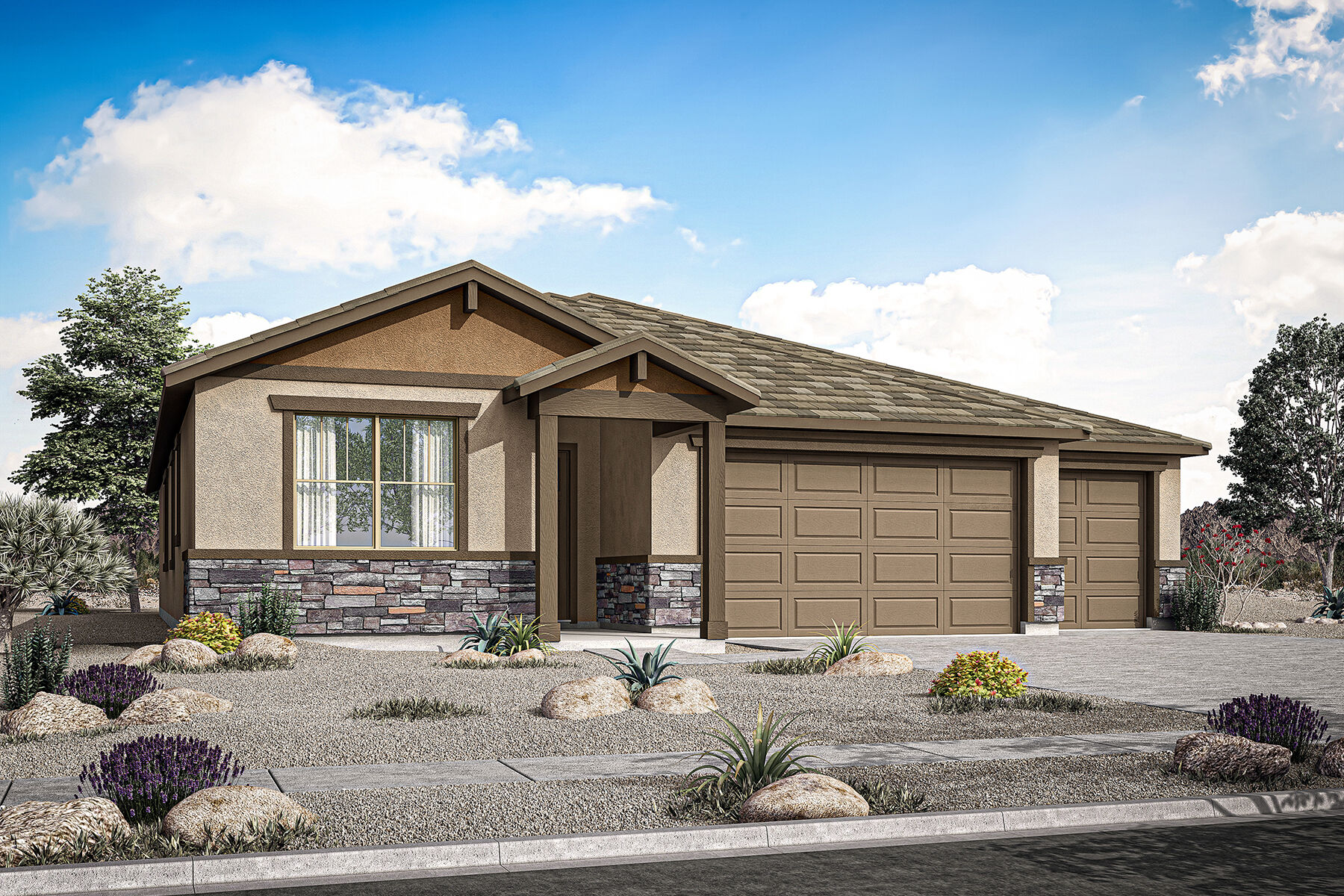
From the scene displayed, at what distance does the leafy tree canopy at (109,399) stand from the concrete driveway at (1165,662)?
2234 cm

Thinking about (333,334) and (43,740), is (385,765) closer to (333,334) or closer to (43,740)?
(43,740)

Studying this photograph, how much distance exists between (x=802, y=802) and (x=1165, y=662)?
35.3 feet

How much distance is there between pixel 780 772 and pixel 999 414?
1479 cm

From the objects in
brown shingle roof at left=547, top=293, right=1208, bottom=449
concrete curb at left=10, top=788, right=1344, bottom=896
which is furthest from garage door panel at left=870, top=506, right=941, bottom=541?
concrete curb at left=10, top=788, right=1344, bottom=896

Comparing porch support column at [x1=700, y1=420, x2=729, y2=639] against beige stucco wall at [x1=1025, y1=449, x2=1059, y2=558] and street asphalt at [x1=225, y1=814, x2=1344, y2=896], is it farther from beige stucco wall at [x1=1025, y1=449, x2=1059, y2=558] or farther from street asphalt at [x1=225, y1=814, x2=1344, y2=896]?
street asphalt at [x1=225, y1=814, x2=1344, y2=896]

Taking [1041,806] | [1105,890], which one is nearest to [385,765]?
[1041,806]

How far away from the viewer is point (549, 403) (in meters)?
17.4

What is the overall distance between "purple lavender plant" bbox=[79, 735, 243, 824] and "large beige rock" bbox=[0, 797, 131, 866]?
22 cm

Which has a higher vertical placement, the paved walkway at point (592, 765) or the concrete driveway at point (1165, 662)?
the paved walkway at point (592, 765)

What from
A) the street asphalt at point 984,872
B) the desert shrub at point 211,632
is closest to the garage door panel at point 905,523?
the desert shrub at point 211,632

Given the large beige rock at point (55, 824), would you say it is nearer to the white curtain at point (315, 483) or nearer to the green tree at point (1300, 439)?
the white curtain at point (315, 483)

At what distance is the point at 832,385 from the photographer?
2173cm

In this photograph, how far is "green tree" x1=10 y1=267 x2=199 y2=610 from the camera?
112 ft

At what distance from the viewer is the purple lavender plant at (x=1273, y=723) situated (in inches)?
342
